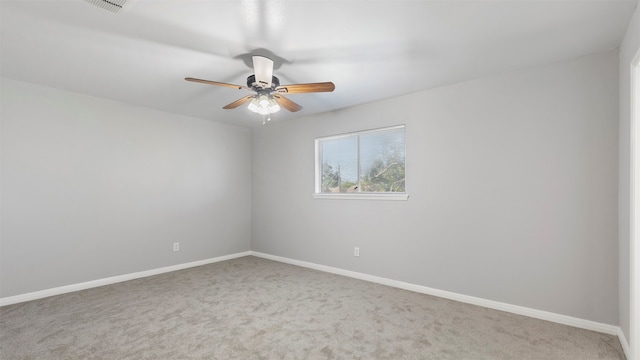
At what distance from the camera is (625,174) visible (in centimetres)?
222

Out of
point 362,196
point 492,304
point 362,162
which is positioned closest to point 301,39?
point 362,162

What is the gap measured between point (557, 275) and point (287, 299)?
2.59 metres

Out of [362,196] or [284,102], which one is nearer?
Answer: [284,102]

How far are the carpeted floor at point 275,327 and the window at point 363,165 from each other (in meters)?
1.26

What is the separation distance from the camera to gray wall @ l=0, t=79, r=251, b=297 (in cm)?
324

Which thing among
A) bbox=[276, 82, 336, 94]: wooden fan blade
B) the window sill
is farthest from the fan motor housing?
the window sill

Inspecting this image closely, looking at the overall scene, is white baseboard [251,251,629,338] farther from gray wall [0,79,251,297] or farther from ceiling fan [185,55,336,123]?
ceiling fan [185,55,336,123]

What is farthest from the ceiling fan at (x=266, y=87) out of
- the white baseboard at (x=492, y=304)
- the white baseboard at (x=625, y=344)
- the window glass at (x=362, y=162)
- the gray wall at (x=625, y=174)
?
the white baseboard at (x=625, y=344)

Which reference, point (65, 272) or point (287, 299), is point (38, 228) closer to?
point (65, 272)

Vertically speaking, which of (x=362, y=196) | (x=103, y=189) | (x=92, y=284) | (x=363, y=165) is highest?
(x=363, y=165)

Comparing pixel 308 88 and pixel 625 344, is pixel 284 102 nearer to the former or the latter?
pixel 308 88

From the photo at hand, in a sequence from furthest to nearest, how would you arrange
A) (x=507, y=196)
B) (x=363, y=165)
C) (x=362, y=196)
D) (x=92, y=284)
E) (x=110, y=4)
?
(x=363, y=165) < (x=362, y=196) < (x=92, y=284) < (x=507, y=196) < (x=110, y=4)

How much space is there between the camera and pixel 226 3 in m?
1.91

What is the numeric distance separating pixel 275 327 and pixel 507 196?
2.52 m
